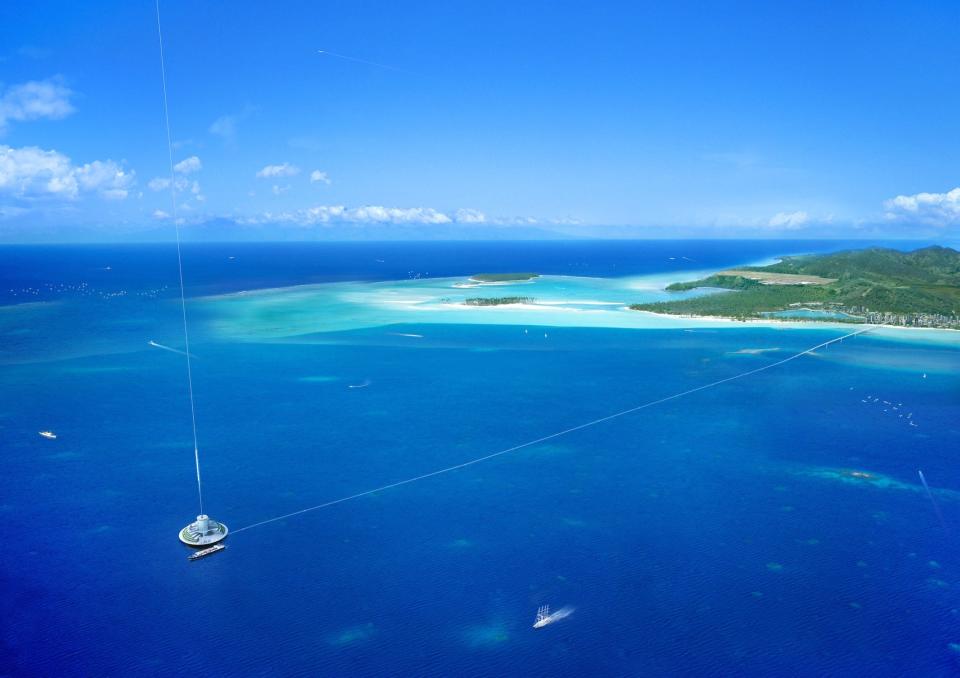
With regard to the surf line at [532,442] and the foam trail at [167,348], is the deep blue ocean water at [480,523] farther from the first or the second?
the foam trail at [167,348]

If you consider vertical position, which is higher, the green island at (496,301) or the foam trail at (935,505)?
the green island at (496,301)

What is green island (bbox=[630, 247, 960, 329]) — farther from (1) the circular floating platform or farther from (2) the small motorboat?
(2) the small motorboat

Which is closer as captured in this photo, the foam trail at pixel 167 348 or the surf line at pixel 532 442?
the surf line at pixel 532 442

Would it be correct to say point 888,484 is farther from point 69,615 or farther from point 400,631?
point 69,615

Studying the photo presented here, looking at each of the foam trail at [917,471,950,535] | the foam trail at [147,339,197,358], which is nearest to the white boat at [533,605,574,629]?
the foam trail at [917,471,950,535]

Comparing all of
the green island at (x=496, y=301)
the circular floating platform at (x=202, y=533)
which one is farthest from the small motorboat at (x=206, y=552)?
the green island at (x=496, y=301)

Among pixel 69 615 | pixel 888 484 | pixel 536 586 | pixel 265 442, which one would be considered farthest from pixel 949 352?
pixel 69 615

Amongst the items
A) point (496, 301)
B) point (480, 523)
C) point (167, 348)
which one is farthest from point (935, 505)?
point (496, 301)
